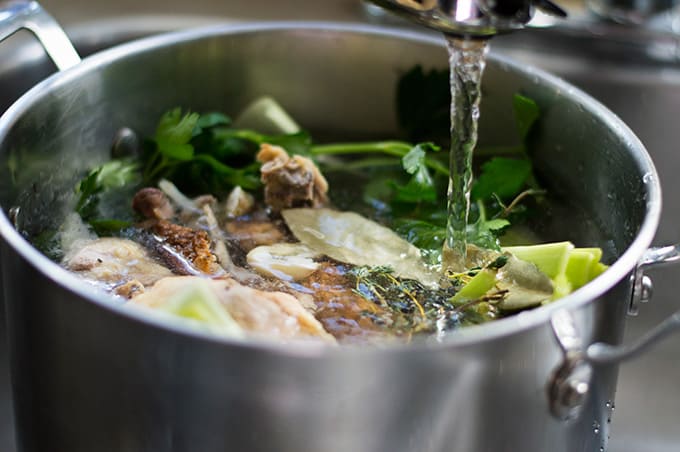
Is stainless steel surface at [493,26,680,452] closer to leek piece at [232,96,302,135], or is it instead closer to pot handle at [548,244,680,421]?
leek piece at [232,96,302,135]

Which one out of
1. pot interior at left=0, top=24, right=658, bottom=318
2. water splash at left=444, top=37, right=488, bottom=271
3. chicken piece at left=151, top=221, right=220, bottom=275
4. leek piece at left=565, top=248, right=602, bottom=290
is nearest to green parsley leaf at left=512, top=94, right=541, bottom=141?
pot interior at left=0, top=24, right=658, bottom=318

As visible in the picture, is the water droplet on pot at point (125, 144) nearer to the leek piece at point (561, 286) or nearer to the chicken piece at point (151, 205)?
the chicken piece at point (151, 205)

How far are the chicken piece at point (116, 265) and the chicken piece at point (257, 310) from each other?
8 centimetres

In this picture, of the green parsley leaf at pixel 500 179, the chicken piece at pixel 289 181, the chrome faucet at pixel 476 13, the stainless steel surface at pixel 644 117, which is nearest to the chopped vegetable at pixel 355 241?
the chicken piece at pixel 289 181

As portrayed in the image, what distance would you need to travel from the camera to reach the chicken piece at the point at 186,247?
0.79 metres

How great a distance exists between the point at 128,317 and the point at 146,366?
1.5 inches

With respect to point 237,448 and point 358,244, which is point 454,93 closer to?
point 358,244

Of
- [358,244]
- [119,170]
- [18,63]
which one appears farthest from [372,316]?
[18,63]

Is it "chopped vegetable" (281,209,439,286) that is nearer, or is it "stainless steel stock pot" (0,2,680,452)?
"stainless steel stock pot" (0,2,680,452)

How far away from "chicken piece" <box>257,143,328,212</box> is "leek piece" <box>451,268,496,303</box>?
0.22 metres

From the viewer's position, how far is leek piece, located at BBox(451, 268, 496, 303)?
735mm

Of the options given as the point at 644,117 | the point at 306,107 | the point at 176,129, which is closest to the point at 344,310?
the point at 176,129

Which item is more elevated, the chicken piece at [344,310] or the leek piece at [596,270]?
the leek piece at [596,270]

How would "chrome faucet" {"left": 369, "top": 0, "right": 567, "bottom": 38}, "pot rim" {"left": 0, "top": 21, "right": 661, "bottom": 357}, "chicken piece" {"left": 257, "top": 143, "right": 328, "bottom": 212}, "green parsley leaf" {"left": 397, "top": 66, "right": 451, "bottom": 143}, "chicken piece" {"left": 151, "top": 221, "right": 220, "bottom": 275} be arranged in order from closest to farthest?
"pot rim" {"left": 0, "top": 21, "right": 661, "bottom": 357} → "chrome faucet" {"left": 369, "top": 0, "right": 567, "bottom": 38} → "chicken piece" {"left": 151, "top": 221, "right": 220, "bottom": 275} → "chicken piece" {"left": 257, "top": 143, "right": 328, "bottom": 212} → "green parsley leaf" {"left": 397, "top": 66, "right": 451, "bottom": 143}
